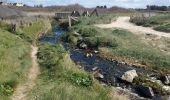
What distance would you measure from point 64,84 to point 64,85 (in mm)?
563

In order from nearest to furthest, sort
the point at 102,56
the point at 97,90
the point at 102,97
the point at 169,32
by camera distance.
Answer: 1. the point at 102,97
2. the point at 97,90
3. the point at 102,56
4. the point at 169,32

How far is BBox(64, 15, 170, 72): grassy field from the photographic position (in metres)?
37.4

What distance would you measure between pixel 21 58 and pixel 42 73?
189 inches

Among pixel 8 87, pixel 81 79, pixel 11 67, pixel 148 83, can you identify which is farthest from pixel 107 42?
pixel 8 87

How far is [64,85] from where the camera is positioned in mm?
21484

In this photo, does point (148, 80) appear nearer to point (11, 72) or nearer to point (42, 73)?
point (42, 73)

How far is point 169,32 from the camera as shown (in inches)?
2239

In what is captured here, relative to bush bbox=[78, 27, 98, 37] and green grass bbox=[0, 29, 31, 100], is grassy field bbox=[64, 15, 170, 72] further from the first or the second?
green grass bbox=[0, 29, 31, 100]

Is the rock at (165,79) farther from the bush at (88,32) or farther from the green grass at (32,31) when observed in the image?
the bush at (88,32)

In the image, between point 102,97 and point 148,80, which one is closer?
point 102,97

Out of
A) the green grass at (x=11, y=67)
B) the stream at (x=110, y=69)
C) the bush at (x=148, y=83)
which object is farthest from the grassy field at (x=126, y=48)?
the green grass at (x=11, y=67)

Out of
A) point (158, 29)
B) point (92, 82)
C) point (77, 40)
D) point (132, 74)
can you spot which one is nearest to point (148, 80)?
point (132, 74)

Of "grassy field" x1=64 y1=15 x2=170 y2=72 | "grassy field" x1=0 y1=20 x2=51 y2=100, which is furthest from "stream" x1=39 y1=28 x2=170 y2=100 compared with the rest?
"grassy field" x1=0 y1=20 x2=51 y2=100

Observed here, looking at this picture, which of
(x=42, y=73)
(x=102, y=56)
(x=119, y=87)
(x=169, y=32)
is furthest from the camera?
(x=169, y=32)
